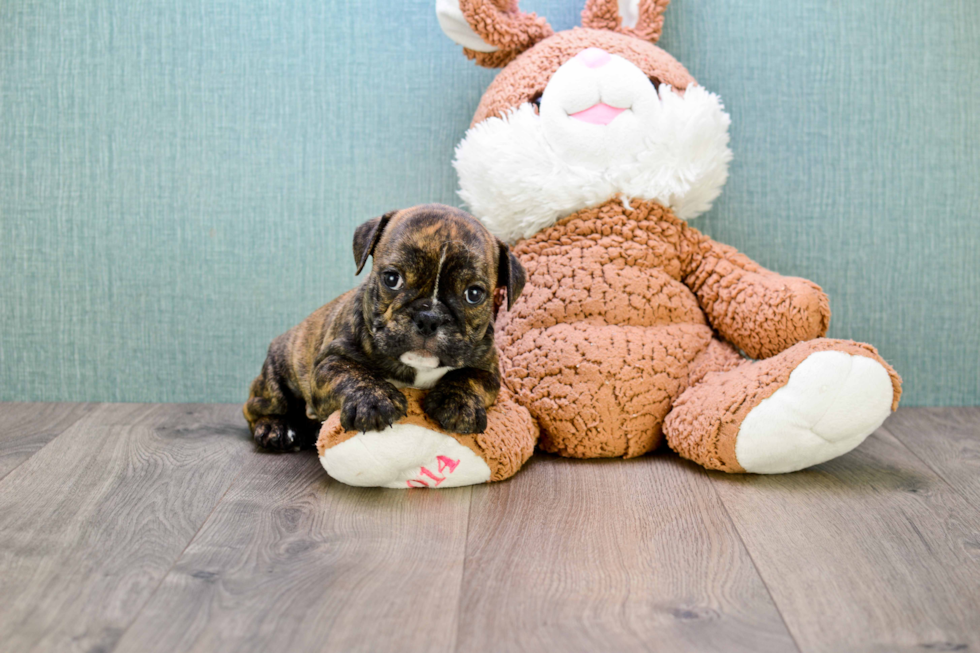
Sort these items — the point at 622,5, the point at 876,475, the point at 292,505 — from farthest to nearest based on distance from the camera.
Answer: the point at 622,5
the point at 876,475
the point at 292,505

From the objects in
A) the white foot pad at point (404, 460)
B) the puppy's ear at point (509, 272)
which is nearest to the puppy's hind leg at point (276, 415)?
the white foot pad at point (404, 460)

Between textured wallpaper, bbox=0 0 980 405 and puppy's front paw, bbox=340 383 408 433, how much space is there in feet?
3.05


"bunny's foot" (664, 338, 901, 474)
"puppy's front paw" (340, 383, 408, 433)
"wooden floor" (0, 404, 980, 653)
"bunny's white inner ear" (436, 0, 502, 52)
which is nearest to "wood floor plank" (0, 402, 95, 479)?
"wooden floor" (0, 404, 980, 653)

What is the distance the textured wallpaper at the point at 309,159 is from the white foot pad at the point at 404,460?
3.02ft

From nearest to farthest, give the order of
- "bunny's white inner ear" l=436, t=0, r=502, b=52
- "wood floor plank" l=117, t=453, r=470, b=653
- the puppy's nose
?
"wood floor plank" l=117, t=453, r=470, b=653
the puppy's nose
"bunny's white inner ear" l=436, t=0, r=502, b=52

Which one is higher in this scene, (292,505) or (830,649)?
(830,649)

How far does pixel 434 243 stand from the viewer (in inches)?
66.3

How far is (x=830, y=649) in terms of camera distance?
1.18m

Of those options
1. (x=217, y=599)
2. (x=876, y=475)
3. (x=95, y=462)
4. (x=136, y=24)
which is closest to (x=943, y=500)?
(x=876, y=475)

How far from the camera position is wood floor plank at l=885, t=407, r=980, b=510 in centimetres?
196

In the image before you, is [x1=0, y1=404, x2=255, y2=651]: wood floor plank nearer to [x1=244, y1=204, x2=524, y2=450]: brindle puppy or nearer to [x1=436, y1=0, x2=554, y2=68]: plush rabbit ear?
[x1=244, y1=204, x2=524, y2=450]: brindle puppy

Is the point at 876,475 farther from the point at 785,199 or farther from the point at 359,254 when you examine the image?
A: the point at 359,254

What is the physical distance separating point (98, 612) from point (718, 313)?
1602 mm

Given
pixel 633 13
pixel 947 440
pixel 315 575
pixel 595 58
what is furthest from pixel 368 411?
pixel 947 440
